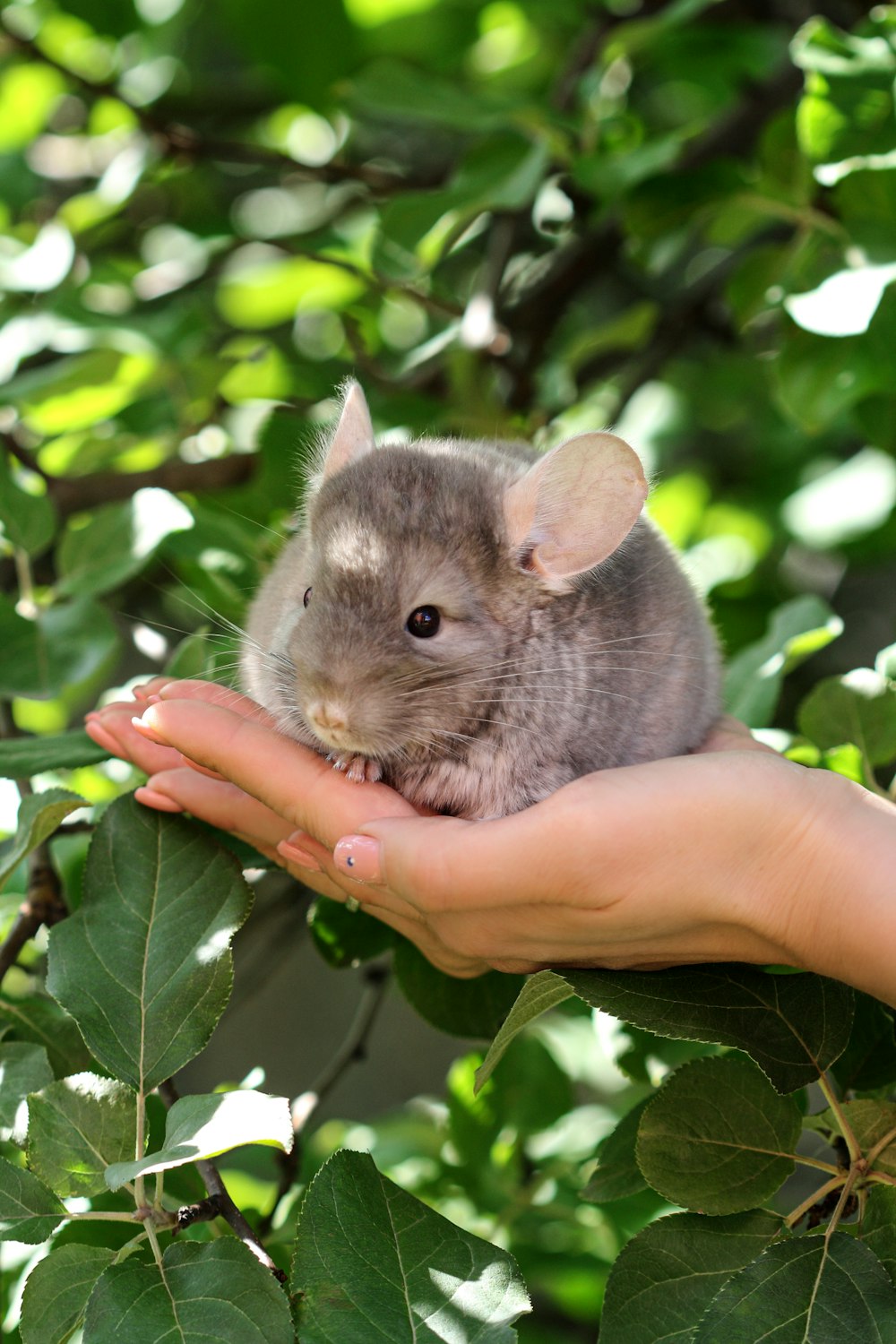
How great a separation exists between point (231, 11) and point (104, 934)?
9.64ft

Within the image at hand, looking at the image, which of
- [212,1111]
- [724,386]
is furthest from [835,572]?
[212,1111]

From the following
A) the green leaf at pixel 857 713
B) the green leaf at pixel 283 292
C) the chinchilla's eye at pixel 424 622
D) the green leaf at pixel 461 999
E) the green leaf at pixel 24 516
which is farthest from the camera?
the green leaf at pixel 283 292

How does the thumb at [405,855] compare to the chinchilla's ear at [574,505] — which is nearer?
the thumb at [405,855]

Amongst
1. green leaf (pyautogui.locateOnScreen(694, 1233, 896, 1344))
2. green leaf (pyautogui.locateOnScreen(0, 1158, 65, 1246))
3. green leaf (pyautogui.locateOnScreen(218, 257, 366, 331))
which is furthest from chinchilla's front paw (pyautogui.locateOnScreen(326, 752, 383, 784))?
green leaf (pyautogui.locateOnScreen(218, 257, 366, 331))

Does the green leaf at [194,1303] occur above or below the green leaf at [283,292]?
above

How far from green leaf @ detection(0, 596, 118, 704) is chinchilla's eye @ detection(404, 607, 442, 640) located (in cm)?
64

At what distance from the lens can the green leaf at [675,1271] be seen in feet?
5.07

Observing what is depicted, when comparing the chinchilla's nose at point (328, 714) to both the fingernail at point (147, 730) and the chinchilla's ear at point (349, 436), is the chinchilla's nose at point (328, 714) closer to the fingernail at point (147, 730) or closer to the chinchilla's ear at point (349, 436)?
the fingernail at point (147, 730)

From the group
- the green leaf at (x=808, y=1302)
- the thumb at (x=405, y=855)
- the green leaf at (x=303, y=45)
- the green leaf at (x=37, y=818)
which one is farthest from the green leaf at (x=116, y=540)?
the green leaf at (x=303, y=45)

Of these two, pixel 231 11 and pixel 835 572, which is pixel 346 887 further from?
pixel 835 572

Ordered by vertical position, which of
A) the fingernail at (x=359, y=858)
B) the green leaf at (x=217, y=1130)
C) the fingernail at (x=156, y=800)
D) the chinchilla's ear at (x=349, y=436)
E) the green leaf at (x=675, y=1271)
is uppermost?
the chinchilla's ear at (x=349, y=436)

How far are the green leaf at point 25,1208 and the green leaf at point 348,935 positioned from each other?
770mm

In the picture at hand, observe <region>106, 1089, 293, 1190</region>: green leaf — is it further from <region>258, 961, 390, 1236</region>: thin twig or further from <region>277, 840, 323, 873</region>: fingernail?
<region>258, 961, 390, 1236</region>: thin twig

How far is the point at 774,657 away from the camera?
2.46 metres
